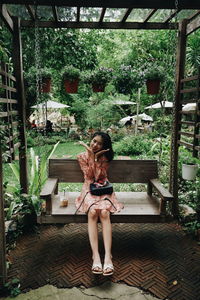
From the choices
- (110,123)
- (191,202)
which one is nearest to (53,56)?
(191,202)

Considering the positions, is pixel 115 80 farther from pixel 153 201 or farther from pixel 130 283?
pixel 130 283

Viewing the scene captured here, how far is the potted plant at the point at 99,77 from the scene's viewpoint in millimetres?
3527

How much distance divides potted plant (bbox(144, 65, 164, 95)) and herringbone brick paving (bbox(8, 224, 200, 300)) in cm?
210

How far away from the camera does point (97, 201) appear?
288cm

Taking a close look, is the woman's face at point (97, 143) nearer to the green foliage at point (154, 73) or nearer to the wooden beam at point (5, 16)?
the green foliage at point (154, 73)

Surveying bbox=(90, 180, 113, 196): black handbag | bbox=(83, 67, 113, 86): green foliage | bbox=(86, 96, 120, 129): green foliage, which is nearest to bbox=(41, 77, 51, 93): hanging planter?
bbox=(83, 67, 113, 86): green foliage

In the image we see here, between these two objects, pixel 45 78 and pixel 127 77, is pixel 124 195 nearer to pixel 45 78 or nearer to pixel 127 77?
pixel 127 77

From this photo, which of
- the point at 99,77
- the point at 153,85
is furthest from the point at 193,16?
the point at 99,77

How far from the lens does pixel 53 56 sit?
16.8 ft

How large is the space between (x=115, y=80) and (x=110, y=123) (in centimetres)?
994

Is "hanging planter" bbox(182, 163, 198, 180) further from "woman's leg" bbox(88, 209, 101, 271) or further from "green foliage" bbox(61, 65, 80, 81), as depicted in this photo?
"green foliage" bbox(61, 65, 80, 81)

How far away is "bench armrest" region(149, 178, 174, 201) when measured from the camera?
9.12 feet

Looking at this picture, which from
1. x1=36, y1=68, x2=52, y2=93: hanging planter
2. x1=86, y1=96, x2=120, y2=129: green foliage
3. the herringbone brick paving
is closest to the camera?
the herringbone brick paving

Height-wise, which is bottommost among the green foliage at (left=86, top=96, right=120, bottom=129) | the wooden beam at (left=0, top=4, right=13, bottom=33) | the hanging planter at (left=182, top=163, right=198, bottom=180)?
the hanging planter at (left=182, top=163, right=198, bottom=180)
